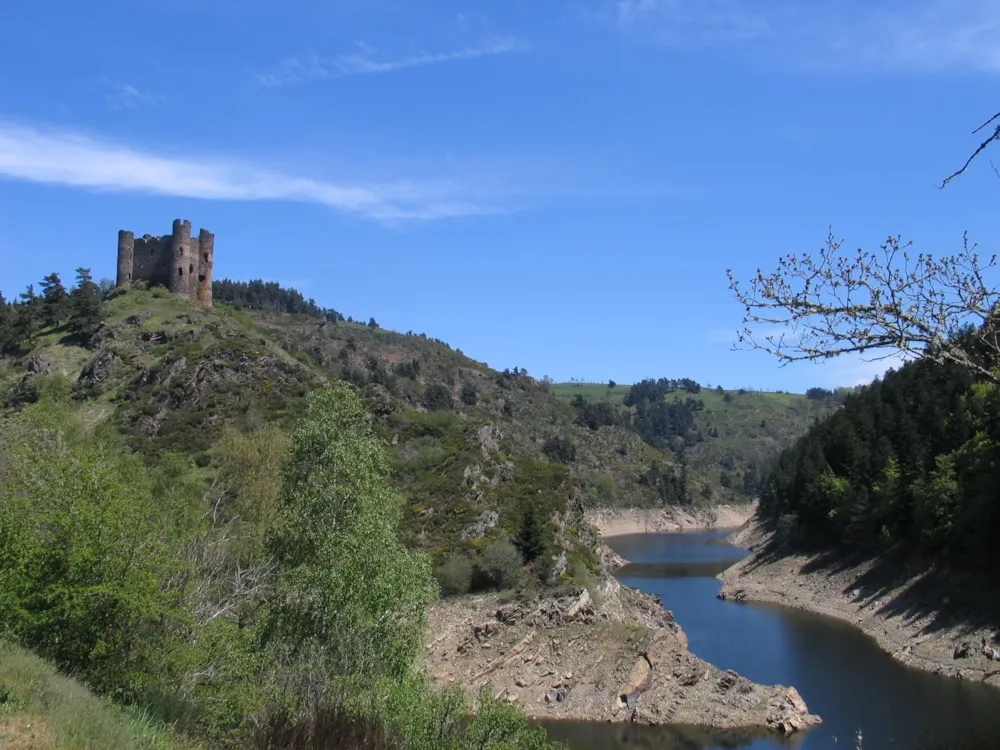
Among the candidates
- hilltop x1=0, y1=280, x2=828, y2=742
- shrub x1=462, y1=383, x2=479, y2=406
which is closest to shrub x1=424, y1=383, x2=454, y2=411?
shrub x1=462, y1=383, x2=479, y2=406

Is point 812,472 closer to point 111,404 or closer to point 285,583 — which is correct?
point 111,404

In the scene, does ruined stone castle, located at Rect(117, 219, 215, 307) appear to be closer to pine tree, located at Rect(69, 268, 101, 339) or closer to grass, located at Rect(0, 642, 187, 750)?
pine tree, located at Rect(69, 268, 101, 339)

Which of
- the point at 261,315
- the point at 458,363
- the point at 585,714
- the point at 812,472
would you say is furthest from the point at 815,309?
the point at 458,363

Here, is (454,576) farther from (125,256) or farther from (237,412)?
(125,256)

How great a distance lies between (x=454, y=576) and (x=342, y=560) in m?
21.0

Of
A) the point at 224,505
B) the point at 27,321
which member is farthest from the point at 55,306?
the point at 224,505

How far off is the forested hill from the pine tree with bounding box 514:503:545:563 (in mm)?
20540

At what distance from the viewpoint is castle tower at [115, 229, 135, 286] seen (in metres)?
69.7

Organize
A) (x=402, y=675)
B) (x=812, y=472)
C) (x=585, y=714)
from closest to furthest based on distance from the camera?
(x=402, y=675) → (x=585, y=714) → (x=812, y=472)

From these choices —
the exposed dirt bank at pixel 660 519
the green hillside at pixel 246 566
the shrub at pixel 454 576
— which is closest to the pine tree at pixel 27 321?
the green hillside at pixel 246 566

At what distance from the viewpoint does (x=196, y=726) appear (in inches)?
600

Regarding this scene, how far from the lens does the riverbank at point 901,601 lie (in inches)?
1666

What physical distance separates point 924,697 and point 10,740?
38.5 meters

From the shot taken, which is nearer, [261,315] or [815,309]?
[815,309]
